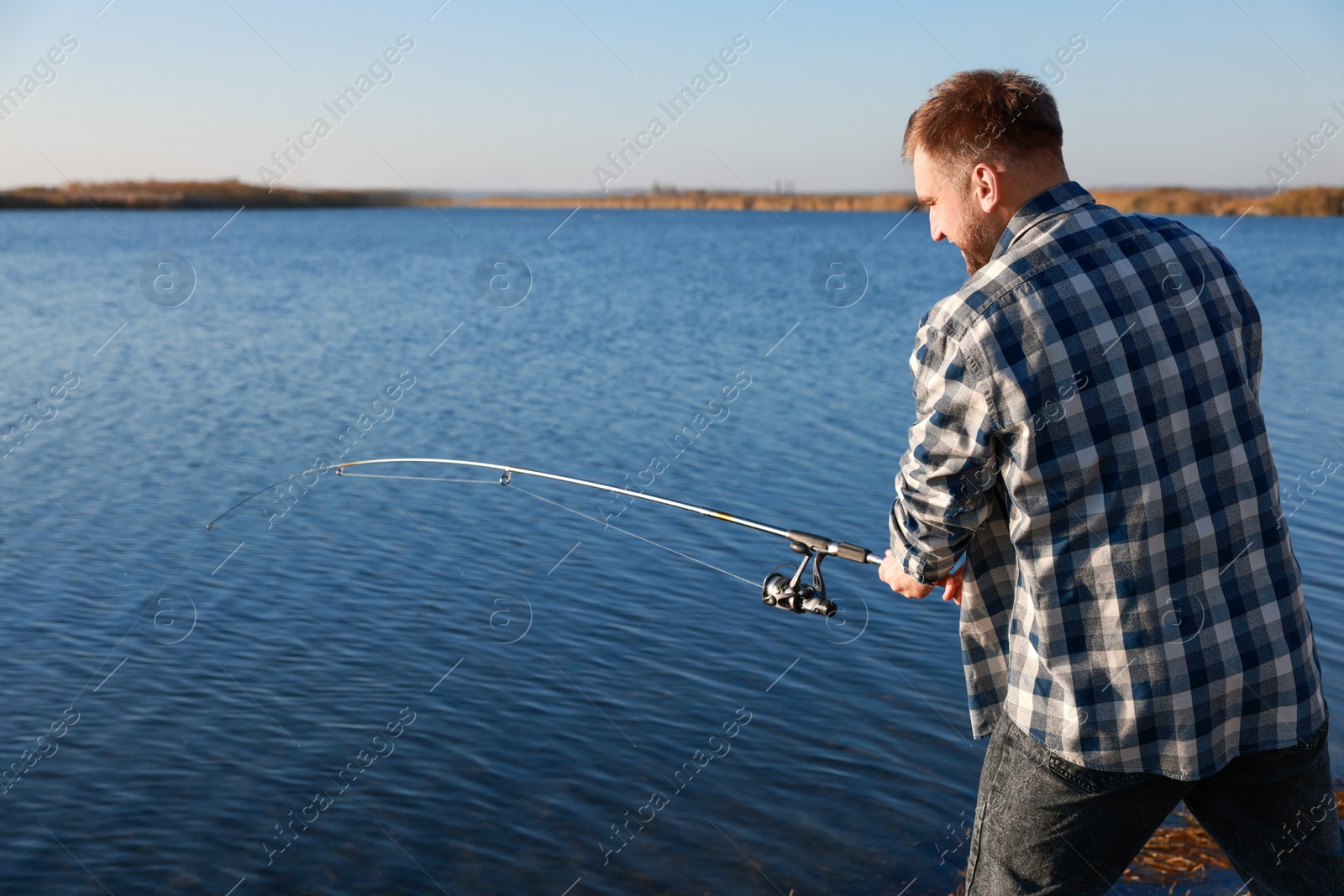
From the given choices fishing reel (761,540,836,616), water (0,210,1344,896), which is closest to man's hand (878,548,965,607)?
fishing reel (761,540,836,616)

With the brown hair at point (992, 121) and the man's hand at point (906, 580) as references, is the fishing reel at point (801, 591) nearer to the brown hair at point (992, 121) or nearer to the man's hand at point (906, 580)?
the man's hand at point (906, 580)

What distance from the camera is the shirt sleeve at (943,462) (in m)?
1.92

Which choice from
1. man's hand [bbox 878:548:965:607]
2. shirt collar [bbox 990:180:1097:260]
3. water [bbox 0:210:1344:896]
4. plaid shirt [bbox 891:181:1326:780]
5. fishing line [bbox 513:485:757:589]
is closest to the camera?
plaid shirt [bbox 891:181:1326:780]

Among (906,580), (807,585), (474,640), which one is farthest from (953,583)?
(474,640)

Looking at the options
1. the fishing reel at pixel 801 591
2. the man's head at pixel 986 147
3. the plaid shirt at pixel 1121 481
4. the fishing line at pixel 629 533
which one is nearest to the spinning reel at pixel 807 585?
the fishing reel at pixel 801 591

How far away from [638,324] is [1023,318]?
1872cm

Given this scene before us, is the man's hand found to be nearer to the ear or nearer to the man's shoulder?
the man's shoulder

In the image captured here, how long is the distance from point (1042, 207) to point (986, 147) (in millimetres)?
146

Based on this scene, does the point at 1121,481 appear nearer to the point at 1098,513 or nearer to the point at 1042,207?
the point at 1098,513

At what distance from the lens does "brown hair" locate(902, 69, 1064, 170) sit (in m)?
2.02

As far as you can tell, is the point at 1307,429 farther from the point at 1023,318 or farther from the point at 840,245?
the point at 840,245

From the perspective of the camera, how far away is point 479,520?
823cm

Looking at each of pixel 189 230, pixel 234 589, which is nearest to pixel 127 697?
pixel 234 589

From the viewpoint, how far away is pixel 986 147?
6.66ft
